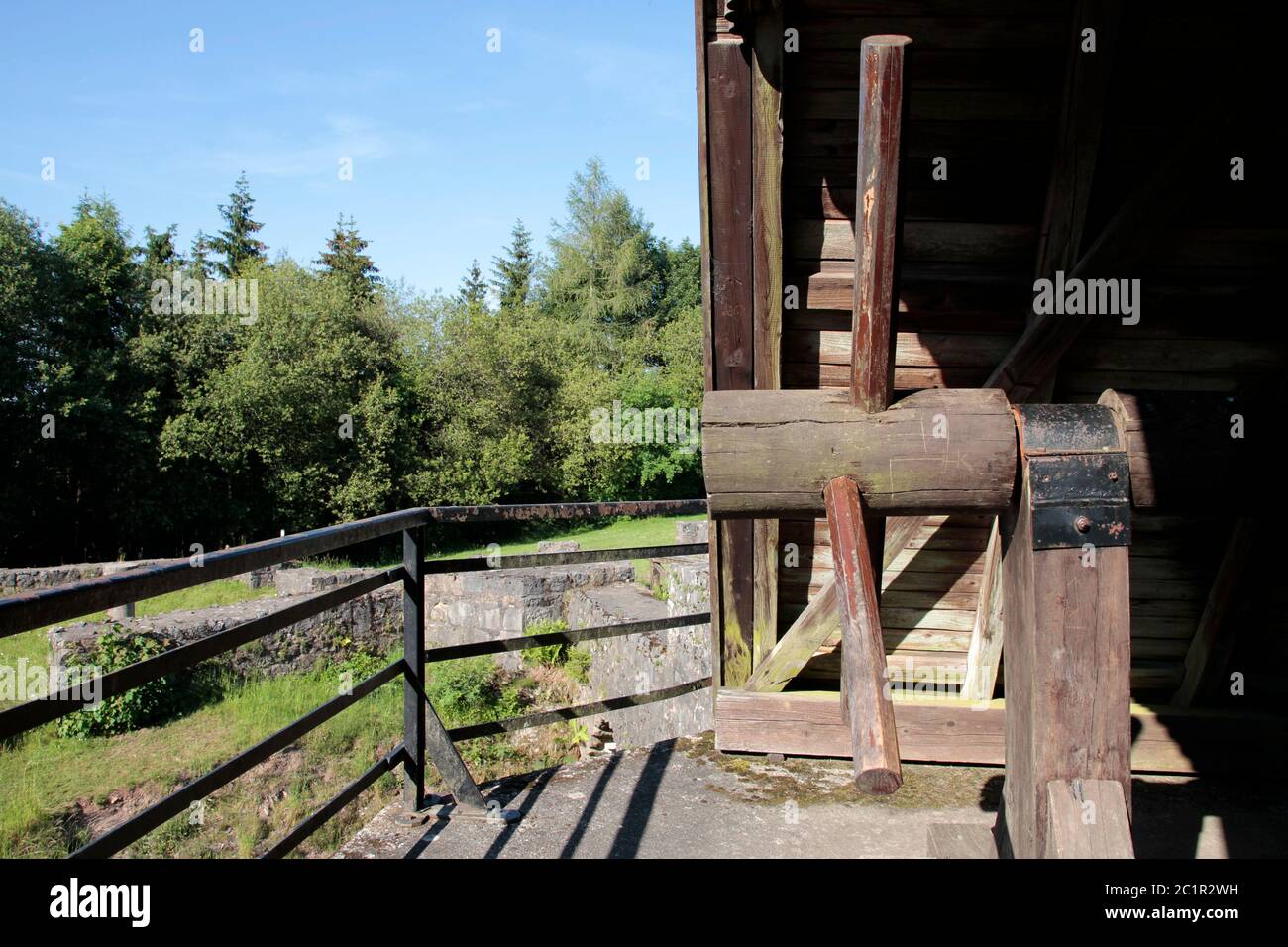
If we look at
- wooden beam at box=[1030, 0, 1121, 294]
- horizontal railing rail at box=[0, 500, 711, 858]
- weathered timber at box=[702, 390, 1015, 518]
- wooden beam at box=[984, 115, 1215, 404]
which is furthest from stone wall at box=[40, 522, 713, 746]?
weathered timber at box=[702, 390, 1015, 518]

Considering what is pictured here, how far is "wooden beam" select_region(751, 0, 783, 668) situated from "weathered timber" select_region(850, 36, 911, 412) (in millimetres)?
848

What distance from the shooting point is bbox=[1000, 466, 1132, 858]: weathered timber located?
6.18 ft

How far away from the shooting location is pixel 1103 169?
120 inches

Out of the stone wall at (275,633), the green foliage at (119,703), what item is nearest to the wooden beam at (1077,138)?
the stone wall at (275,633)

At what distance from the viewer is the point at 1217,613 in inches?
148

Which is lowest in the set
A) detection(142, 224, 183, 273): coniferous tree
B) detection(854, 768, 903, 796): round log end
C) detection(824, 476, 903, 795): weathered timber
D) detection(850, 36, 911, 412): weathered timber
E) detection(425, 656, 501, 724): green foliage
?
detection(425, 656, 501, 724): green foliage

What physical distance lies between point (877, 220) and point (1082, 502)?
2.52ft

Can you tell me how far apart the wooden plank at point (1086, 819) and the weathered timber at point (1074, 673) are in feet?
0.06

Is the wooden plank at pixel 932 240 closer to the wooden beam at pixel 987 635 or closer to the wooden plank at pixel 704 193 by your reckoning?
the wooden plank at pixel 704 193

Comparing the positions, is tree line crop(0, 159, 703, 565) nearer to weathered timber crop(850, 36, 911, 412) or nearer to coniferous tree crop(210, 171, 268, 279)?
coniferous tree crop(210, 171, 268, 279)

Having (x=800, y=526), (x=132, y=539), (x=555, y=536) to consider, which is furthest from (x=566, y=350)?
(x=800, y=526)

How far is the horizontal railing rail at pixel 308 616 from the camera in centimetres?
159

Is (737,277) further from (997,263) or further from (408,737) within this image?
(408,737)
